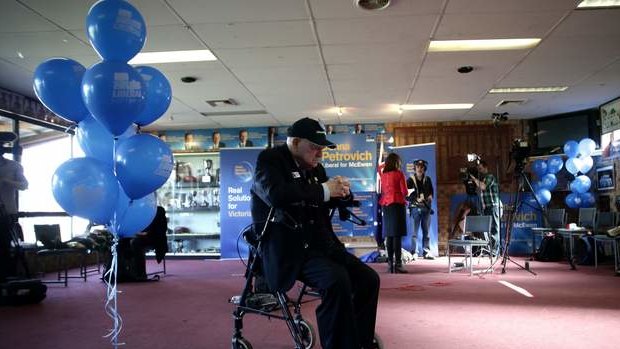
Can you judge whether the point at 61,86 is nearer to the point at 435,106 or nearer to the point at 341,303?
the point at 341,303

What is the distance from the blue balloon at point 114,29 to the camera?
2682 millimetres

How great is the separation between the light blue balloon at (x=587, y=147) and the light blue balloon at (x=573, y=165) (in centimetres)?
16

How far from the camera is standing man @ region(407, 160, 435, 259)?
27.4 feet

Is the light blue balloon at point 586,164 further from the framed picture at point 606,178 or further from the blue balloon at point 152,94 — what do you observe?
the blue balloon at point 152,94

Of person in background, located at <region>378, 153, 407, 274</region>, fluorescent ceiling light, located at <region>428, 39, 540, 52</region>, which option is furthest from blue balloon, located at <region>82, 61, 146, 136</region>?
person in background, located at <region>378, 153, 407, 274</region>

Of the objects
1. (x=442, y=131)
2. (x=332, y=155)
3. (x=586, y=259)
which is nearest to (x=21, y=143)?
(x=332, y=155)

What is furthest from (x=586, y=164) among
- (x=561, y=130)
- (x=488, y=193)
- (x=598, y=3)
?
(x=598, y=3)

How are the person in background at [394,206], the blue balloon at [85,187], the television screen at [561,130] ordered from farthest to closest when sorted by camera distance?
the television screen at [561,130]
the person in background at [394,206]
the blue balloon at [85,187]

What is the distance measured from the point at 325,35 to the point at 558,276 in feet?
14.0

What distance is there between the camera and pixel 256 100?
26.4 feet

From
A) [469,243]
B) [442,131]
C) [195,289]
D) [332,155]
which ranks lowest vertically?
[195,289]

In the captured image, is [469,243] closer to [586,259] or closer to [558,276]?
[558,276]

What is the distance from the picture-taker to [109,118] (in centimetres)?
265

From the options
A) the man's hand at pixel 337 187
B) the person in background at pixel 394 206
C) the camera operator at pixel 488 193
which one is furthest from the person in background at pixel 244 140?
the man's hand at pixel 337 187
